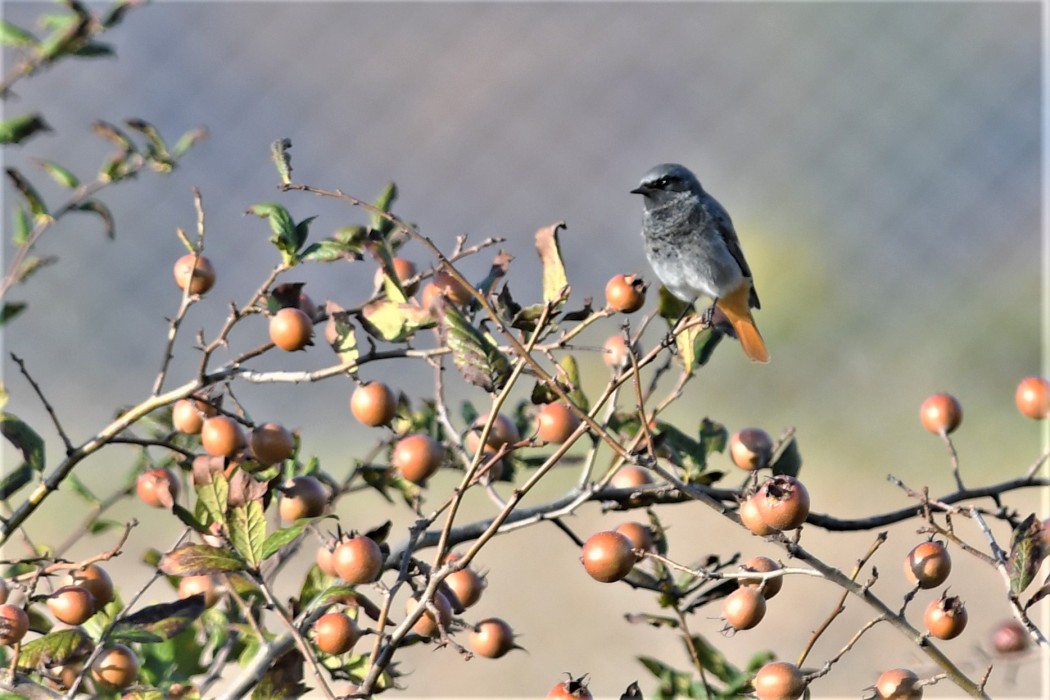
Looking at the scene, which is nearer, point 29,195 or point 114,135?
point 29,195

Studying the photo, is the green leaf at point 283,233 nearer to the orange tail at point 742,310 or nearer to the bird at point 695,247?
the bird at point 695,247

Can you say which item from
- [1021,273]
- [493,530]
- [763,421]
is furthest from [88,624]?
[1021,273]

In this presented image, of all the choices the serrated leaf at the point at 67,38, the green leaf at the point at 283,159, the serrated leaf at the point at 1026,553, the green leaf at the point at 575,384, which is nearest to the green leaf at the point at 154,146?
the serrated leaf at the point at 67,38

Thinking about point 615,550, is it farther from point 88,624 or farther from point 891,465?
point 891,465

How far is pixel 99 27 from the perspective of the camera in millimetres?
1279

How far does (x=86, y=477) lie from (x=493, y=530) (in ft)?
14.0

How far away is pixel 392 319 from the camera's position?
3.62 ft

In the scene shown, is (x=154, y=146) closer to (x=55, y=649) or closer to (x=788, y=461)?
(x=55, y=649)

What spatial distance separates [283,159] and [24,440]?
364 mm

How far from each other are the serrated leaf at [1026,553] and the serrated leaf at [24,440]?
84cm

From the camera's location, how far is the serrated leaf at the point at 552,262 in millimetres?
1066

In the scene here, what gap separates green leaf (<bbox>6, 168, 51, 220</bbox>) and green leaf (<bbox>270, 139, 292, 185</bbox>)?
1.20ft

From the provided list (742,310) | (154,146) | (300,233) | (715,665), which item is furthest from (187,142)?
(742,310)

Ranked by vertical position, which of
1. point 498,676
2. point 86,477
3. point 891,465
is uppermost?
point 891,465
